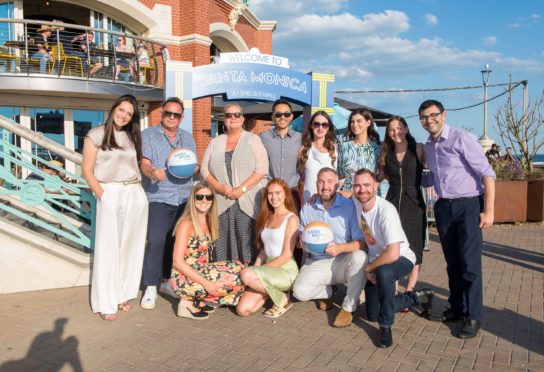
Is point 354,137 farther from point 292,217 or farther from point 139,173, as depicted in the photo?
point 139,173

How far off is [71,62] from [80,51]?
480 millimetres

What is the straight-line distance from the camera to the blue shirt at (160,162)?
466 centimetres

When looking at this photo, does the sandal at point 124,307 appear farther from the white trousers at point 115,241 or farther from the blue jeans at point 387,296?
the blue jeans at point 387,296

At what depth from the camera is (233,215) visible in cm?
476

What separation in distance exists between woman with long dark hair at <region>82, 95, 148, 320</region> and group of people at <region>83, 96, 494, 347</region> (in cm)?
1

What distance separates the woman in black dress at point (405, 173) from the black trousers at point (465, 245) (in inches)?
12.6

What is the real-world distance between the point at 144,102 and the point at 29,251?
10494 millimetres

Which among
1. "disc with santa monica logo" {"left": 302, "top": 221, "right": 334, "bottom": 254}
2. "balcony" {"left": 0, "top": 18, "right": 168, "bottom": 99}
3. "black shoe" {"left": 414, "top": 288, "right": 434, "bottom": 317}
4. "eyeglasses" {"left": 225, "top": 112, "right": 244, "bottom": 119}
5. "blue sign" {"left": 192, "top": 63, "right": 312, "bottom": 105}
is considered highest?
"balcony" {"left": 0, "top": 18, "right": 168, "bottom": 99}

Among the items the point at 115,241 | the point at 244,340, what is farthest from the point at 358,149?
the point at 115,241

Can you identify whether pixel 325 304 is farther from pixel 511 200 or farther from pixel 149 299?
pixel 511 200

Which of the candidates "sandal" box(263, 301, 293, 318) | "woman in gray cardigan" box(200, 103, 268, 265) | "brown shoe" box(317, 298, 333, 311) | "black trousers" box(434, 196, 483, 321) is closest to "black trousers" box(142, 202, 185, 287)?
"woman in gray cardigan" box(200, 103, 268, 265)

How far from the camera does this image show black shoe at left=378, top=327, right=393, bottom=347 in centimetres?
370

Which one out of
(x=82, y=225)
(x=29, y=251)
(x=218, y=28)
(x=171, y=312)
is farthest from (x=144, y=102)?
(x=171, y=312)

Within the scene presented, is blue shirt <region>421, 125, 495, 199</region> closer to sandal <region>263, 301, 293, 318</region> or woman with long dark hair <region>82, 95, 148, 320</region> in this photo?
sandal <region>263, 301, 293, 318</region>
